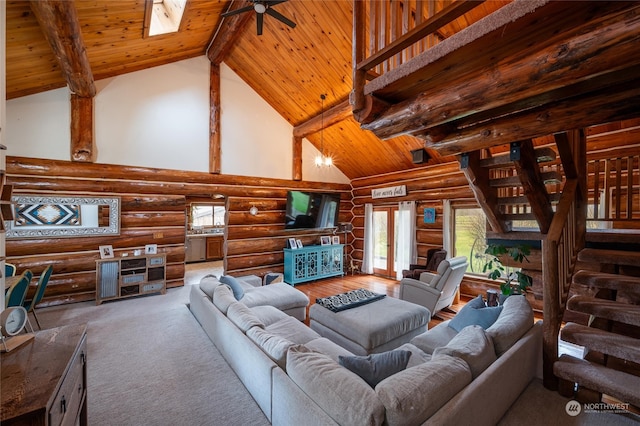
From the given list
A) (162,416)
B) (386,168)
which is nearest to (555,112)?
(162,416)

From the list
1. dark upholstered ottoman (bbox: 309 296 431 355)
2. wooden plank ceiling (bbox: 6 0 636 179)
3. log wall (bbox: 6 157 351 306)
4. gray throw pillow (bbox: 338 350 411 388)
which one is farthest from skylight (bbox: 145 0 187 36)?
gray throw pillow (bbox: 338 350 411 388)

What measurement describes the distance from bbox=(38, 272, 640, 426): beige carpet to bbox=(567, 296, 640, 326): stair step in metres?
0.67

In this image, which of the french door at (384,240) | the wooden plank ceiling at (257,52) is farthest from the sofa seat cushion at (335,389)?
the french door at (384,240)

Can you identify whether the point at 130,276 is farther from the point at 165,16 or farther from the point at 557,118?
the point at 557,118

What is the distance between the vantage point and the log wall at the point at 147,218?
14.4 feet

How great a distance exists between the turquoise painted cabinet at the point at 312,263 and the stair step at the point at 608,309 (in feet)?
16.7

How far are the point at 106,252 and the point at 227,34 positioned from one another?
459 cm

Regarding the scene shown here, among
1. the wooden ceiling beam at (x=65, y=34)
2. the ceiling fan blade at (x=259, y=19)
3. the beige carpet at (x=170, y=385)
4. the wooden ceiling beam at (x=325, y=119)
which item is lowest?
the beige carpet at (x=170, y=385)

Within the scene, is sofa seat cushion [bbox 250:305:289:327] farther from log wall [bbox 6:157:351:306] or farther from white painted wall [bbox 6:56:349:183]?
white painted wall [bbox 6:56:349:183]

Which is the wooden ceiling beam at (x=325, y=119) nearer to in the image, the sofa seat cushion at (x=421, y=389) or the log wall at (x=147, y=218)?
the log wall at (x=147, y=218)

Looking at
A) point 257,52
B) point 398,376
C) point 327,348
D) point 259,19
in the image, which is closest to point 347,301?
point 327,348

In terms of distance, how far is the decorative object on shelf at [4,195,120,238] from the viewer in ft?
14.0

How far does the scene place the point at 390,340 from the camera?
2.96m

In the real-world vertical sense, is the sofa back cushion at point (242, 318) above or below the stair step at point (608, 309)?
below
